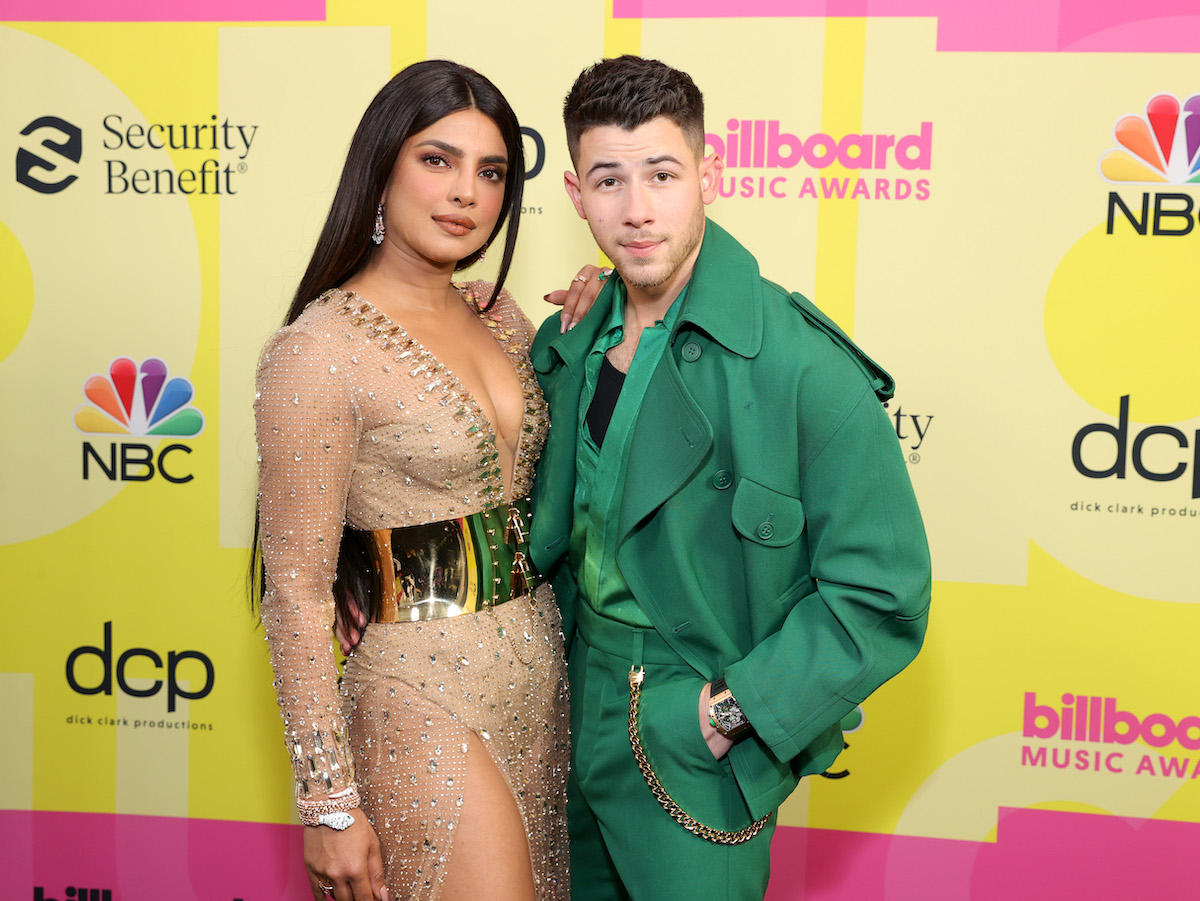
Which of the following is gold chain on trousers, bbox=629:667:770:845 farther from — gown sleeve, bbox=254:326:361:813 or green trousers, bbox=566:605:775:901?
gown sleeve, bbox=254:326:361:813

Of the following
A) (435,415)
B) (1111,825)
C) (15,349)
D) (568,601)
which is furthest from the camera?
(15,349)

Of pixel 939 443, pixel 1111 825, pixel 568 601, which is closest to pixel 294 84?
pixel 568 601

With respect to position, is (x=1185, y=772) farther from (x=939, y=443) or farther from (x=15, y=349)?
(x=15, y=349)

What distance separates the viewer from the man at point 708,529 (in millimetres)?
1647

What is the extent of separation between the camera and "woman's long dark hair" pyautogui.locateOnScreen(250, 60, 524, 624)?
6.20 ft

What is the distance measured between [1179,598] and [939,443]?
2.50ft

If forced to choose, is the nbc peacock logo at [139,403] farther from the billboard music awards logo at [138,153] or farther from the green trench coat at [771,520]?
the green trench coat at [771,520]

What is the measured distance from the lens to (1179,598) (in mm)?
2793

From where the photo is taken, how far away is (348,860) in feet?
5.77

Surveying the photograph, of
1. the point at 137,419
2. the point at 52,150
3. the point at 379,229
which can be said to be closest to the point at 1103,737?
the point at 379,229

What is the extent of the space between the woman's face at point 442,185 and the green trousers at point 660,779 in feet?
2.45

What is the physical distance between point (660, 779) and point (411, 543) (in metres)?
0.61

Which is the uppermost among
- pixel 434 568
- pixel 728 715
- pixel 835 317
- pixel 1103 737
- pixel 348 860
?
pixel 835 317

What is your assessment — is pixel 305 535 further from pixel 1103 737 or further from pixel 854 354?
pixel 1103 737
